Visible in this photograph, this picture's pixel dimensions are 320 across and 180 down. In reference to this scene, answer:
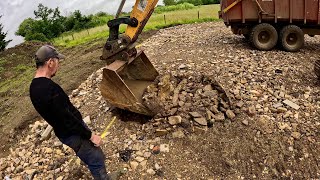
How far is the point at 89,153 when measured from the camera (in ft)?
13.8

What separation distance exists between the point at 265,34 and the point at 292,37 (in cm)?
70

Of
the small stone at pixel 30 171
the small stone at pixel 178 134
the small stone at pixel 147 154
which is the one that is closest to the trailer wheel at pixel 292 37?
the small stone at pixel 178 134

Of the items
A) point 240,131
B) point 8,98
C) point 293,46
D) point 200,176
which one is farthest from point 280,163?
point 8,98

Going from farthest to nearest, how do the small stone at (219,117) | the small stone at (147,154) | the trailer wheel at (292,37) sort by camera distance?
the trailer wheel at (292,37)
the small stone at (219,117)
the small stone at (147,154)

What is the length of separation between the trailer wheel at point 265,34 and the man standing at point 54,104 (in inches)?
234

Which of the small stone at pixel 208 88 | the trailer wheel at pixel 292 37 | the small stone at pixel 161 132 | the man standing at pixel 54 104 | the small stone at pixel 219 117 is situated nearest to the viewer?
the man standing at pixel 54 104

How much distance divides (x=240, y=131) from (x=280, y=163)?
0.79 meters

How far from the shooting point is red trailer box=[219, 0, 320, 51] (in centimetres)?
841

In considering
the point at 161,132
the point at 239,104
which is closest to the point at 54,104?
the point at 161,132

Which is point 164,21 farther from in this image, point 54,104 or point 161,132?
point 54,104

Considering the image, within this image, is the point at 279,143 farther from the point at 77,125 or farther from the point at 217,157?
the point at 77,125

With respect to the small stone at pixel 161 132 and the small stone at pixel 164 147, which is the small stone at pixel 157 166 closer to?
the small stone at pixel 164 147

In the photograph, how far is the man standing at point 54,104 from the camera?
11.8 feet

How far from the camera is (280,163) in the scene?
5109mm
